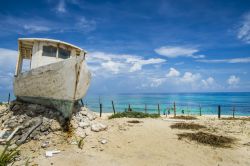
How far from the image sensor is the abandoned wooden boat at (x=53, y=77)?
1012 cm

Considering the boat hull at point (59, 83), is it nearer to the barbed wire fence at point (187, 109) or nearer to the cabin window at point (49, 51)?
the cabin window at point (49, 51)

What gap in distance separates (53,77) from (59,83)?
0.42 metres

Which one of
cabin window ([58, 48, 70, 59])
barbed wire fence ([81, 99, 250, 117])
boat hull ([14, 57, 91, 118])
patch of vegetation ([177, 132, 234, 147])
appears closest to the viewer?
patch of vegetation ([177, 132, 234, 147])

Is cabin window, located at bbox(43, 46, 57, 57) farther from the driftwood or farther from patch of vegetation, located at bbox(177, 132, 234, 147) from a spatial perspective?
patch of vegetation, located at bbox(177, 132, 234, 147)

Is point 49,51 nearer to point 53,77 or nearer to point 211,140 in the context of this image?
point 53,77

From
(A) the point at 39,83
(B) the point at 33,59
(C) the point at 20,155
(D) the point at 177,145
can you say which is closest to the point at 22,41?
(B) the point at 33,59

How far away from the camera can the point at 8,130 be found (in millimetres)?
10078

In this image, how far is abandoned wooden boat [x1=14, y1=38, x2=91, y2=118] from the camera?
398 inches

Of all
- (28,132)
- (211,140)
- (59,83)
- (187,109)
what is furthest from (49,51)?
(187,109)

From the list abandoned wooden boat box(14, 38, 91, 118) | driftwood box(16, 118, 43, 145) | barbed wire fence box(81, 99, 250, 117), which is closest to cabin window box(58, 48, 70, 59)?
abandoned wooden boat box(14, 38, 91, 118)

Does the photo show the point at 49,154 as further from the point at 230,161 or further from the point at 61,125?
the point at 230,161

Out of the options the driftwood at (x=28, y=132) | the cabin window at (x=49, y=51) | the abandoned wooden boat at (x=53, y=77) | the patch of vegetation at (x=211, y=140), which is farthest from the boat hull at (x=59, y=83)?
the patch of vegetation at (x=211, y=140)

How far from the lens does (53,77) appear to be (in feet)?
33.4

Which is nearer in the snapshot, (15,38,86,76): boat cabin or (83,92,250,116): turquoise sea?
(15,38,86,76): boat cabin
